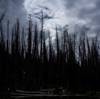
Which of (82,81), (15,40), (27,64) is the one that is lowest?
(82,81)

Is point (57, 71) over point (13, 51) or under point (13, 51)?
under

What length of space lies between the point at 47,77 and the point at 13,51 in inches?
254

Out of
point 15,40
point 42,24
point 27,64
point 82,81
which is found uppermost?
point 42,24

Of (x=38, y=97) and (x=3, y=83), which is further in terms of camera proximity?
(x=3, y=83)

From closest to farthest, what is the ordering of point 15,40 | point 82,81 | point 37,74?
1. point 15,40
2. point 37,74
3. point 82,81

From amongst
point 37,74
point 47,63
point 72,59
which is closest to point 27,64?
point 37,74

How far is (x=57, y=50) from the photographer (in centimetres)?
3828

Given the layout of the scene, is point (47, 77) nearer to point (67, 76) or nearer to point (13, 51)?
point (67, 76)

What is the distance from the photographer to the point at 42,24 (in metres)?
35.3

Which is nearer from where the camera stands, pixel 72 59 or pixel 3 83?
pixel 3 83

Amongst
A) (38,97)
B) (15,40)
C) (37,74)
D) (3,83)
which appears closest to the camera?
A: (38,97)

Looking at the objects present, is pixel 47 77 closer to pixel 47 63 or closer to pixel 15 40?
pixel 47 63

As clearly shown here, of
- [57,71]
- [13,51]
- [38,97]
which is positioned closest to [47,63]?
[57,71]

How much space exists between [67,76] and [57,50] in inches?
192
